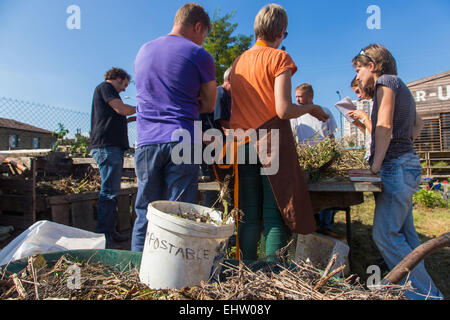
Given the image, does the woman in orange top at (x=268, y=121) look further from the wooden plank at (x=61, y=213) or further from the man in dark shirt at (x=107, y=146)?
the wooden plank at (x=61, y=213)

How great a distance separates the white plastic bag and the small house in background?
28.6 meters

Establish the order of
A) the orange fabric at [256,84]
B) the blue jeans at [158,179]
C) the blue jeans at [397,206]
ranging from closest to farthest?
the blue jeans at [158,179] → the orange fabric at [256,84] → the blue jeans at [397,206]

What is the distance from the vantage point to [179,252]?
1.07 m

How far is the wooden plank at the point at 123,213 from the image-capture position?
3.98 meters

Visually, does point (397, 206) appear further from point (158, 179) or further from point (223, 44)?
point (223, 44)

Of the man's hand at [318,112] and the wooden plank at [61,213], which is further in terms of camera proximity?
the wooden plank at [61,213]

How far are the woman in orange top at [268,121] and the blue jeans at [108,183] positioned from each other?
1765mm

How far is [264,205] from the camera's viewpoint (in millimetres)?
1851

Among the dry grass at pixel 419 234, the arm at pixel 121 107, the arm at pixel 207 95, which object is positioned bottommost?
the dry grass at pixel 419 234

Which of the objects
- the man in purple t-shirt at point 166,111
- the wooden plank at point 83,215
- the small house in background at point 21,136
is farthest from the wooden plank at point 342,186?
the small house in background at point 21,136

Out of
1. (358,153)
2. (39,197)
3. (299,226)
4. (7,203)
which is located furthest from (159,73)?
(7,203)

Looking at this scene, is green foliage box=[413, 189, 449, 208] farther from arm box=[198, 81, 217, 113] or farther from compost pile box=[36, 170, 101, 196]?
compost pile box=[36, 170, 101, 196]

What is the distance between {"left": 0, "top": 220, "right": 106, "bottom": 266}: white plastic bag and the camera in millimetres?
1334

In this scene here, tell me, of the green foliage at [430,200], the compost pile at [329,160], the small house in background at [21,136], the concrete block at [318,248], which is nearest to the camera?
the compost pile at [329,160]
